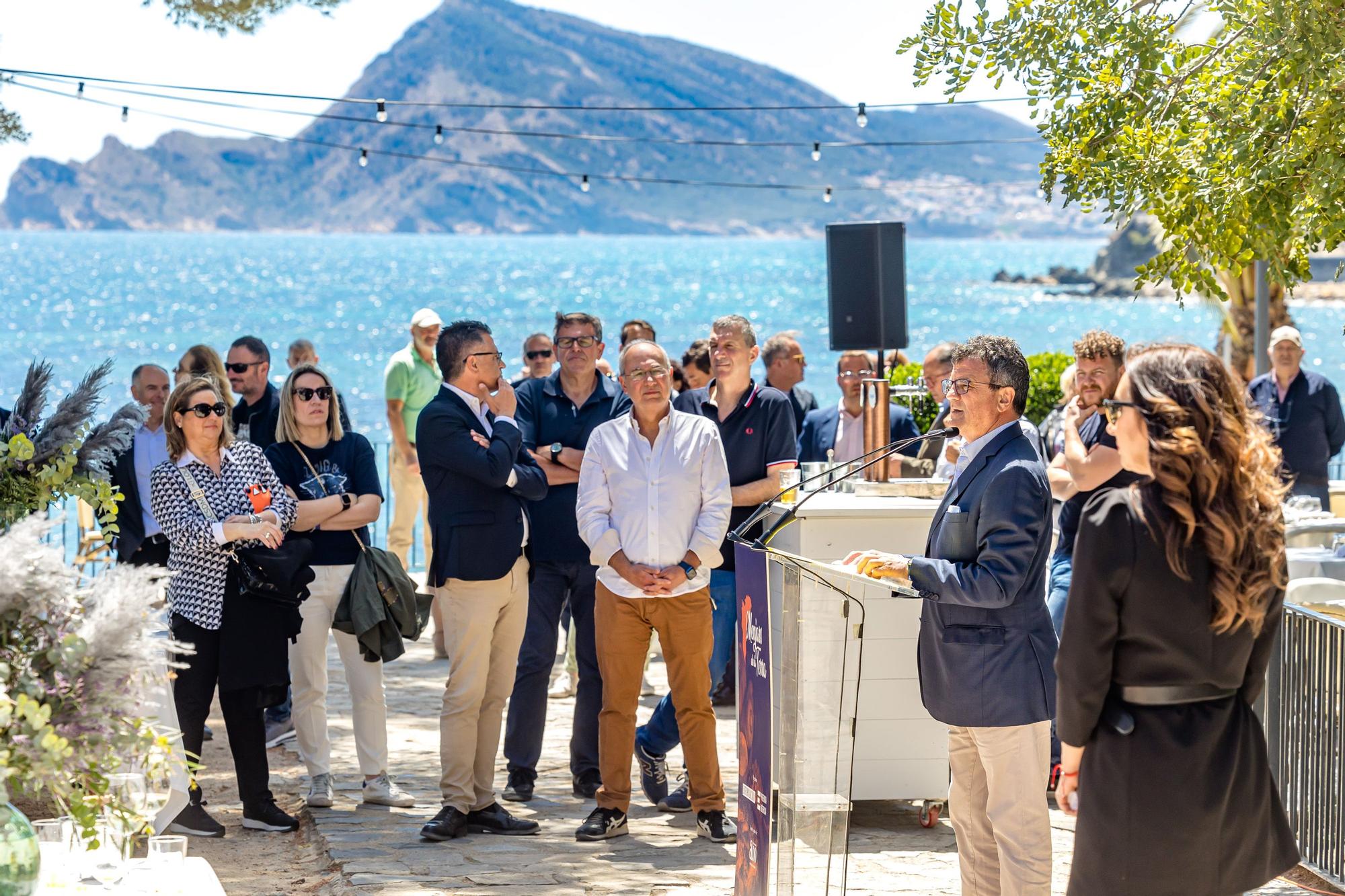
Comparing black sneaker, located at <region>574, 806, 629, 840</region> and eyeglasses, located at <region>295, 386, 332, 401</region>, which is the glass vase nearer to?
black sneaker, located at <region>574, 806, 629, 840</region>

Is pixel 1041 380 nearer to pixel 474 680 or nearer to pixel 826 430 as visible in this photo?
pixel 826 430

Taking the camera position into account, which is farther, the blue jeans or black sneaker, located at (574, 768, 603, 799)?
black sneaker, located at (574, 768, 603, 799)

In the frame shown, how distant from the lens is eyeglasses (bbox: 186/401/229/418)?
5.75 m

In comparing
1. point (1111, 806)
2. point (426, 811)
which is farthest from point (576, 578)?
point (1111, 806)

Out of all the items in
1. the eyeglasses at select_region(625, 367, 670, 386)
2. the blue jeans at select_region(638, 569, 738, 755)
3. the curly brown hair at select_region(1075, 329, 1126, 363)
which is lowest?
the blue jeans at select_region(638, 569, 738, 755)

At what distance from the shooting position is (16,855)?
2.47m

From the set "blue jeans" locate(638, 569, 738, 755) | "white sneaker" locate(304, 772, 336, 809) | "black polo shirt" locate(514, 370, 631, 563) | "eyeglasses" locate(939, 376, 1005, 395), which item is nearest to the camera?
"eyeglasses" locate(939, 376, 1005, 395)

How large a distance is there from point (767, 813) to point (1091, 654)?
1.56 m

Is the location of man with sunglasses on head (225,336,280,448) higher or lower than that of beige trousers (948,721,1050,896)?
higher

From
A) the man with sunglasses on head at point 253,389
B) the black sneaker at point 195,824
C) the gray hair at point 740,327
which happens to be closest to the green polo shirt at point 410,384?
the man with sunglasses on head at point 253,389

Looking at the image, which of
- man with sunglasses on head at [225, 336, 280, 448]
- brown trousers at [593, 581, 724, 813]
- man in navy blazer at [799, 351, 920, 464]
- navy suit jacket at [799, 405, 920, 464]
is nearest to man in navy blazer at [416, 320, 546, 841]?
brown trousers at [593, 581, 724, 813]

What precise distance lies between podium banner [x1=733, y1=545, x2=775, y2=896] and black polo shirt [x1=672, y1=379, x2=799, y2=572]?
201cm

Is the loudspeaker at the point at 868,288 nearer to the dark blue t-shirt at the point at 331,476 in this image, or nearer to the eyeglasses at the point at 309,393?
the dark blue t-shirt at the point at 331,476

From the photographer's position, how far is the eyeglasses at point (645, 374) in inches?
220
